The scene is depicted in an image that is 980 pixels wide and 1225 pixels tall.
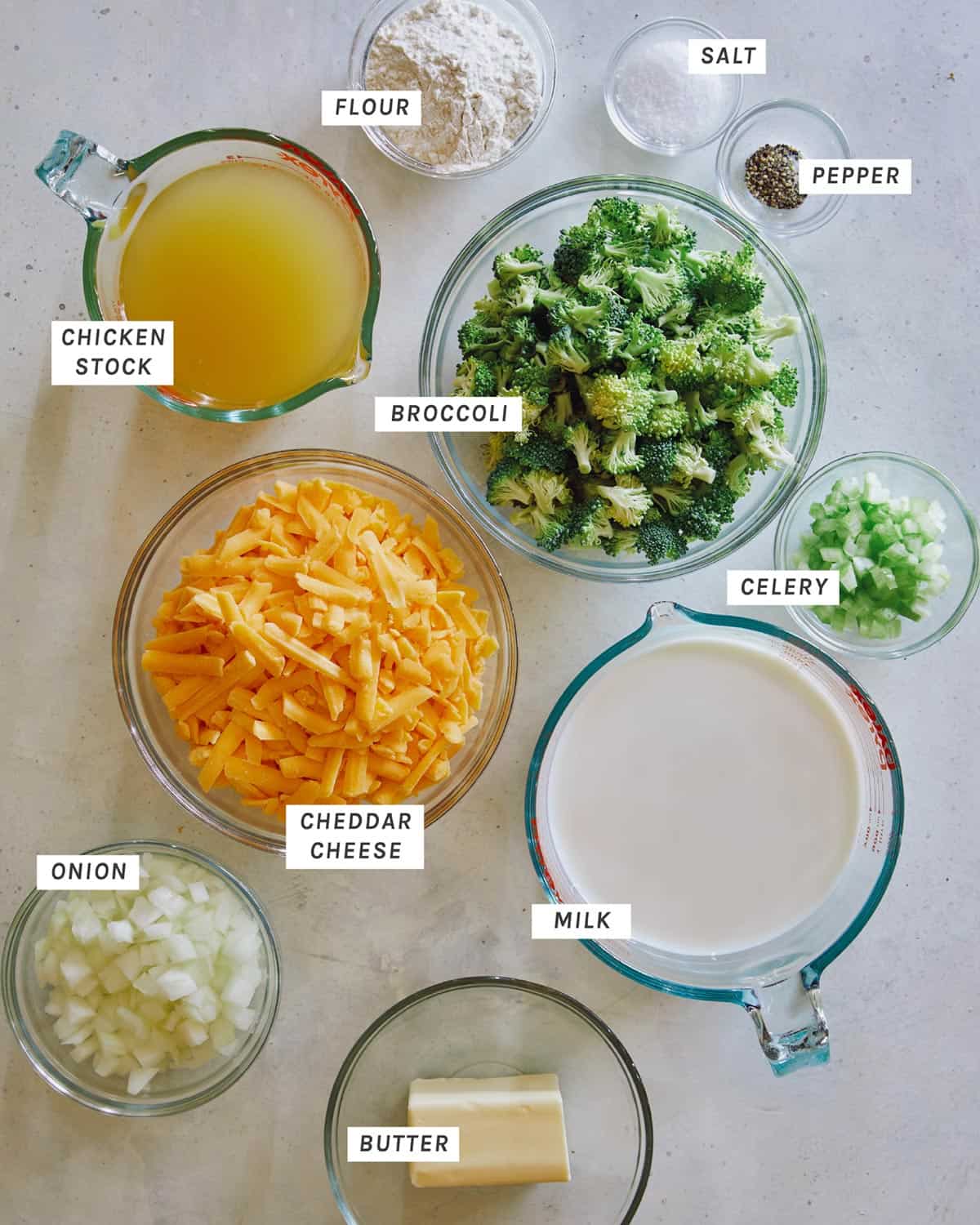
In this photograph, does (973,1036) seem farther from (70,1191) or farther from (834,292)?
(70,1191)

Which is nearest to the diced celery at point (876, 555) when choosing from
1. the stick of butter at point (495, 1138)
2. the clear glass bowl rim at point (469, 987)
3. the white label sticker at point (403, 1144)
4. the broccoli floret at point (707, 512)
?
the broccoli floret at point (707, 512)

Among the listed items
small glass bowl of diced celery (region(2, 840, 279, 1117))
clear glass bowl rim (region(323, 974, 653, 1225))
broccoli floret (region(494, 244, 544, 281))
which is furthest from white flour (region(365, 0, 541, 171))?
clear glass bowl rim (region(323, 974, 653, 1225))

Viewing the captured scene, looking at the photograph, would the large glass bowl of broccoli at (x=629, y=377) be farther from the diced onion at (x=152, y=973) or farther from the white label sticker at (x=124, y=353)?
the diced onion at (x=152, y=973)

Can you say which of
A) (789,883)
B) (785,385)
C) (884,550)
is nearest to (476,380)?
(785,385)

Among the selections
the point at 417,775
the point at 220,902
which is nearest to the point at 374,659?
the point at 417,775

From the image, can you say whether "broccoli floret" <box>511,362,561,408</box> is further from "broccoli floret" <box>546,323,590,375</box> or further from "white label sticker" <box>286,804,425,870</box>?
"white label sticker" <box>286,804,425,870</box>
